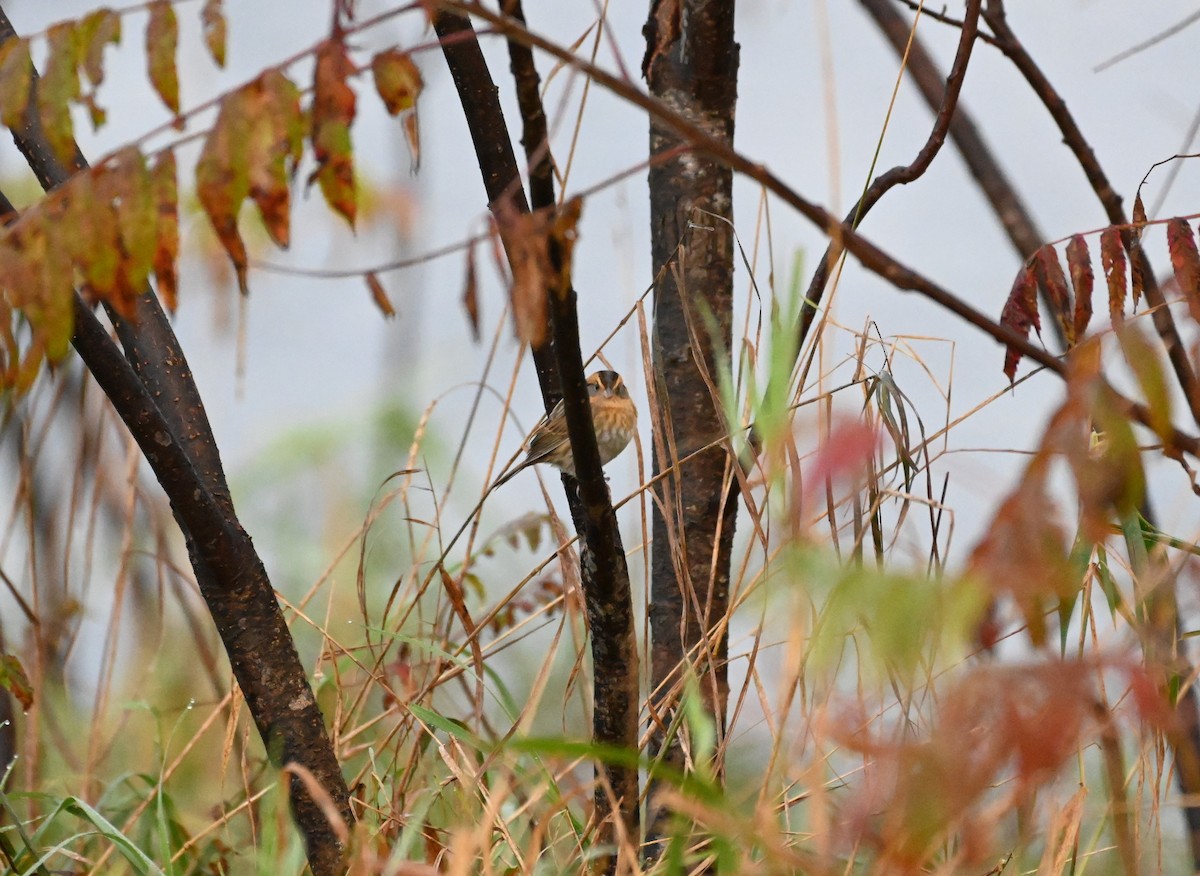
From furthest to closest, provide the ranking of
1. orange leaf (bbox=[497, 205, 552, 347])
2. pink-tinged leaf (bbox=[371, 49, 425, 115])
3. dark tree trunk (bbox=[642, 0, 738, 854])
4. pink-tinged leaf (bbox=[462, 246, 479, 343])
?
dark tree trunk (bbox=[642, 0, 738, 854]) < pink-tinged leaf (bbox=[462, 246, 479, 343]) < pink-tinged leaf (bbox=[371, 49, 425, 115]) < orange leaf (bbox=[497, 205, 552, 347])

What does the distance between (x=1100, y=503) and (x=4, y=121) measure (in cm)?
80

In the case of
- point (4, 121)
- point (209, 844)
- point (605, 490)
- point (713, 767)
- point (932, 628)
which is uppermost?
point (4, 121)

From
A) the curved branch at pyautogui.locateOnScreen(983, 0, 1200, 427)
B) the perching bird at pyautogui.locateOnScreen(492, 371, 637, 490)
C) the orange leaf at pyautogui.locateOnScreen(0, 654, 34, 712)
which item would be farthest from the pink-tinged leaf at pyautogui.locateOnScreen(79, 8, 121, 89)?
the perching bird at pyautogui.locateOnScreen(492, 371, 637, 490)

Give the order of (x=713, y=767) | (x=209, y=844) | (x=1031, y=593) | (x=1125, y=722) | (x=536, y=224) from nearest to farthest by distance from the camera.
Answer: (x=1031, y=593)
(x=536, y=224)
(x=1125, y=722)
(x=713, y=767)
(x=209, y=844)

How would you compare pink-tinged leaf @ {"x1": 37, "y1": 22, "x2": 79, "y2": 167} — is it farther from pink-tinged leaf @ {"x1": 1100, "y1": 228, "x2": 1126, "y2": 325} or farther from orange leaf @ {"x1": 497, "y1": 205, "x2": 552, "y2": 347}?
pink-tinged leaf @ {"x1": 1100, "y1": 228, "x2": 1126, "y2": 325}

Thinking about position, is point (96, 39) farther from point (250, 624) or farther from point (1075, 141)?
point (1075, 141)

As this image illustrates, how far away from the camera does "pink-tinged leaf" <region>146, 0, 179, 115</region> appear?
87 cm

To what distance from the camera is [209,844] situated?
2.01 meters

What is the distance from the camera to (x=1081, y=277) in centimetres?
130

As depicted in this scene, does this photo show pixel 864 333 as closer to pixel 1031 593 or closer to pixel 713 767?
pixel 713 767

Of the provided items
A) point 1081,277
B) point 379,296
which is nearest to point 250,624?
point 379,296

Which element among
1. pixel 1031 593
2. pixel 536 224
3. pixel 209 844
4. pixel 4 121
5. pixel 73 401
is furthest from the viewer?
pixel 73 401

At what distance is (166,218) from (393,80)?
0.18 metres

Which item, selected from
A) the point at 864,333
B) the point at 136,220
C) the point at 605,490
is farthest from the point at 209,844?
the point at 136,220
